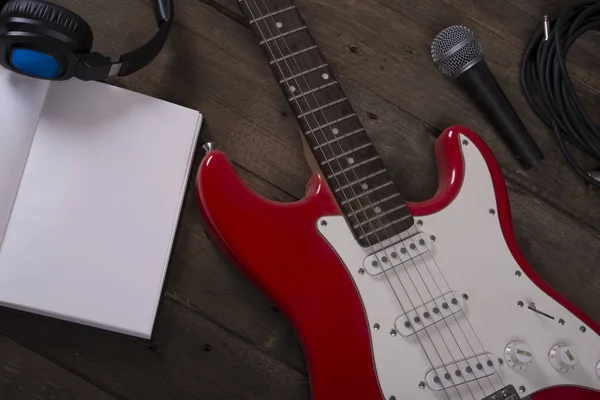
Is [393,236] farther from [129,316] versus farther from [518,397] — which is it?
[129,316]

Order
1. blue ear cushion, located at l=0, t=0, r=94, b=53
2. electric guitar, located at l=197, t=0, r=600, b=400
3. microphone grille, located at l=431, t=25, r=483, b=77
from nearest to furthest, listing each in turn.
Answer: blue ear cushion, located at l=0, t=0, r=94, b=53 → electric guitar, located at l=197, t=0, r=600, b=400 → microphone grille, located at l=431, t=25, r=483, b=77

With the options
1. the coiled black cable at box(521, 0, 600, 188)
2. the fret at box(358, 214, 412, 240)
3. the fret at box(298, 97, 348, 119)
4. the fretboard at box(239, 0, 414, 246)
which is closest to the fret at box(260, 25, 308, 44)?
the fretboard at box(239, 0, 414, 246)

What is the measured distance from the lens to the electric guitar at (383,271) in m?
0.90

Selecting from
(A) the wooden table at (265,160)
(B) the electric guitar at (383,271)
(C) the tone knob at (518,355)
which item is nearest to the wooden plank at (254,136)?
(A) the wooden table at (265,160)

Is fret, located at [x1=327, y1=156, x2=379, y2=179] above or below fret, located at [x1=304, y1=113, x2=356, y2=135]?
below

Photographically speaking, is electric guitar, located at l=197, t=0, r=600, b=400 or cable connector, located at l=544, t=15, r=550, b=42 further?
cable connector, located at l=544, t=15, r=550, b=42

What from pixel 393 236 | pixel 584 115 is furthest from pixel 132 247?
pixel 584 115

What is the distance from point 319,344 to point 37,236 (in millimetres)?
436

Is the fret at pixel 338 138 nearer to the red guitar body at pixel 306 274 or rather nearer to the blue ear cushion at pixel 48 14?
the red guitar body at pixel 306 274

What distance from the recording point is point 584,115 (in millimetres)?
1062

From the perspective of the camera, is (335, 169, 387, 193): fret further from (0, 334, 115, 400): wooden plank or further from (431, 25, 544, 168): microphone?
(0, 334, 115, 400): wooden plank

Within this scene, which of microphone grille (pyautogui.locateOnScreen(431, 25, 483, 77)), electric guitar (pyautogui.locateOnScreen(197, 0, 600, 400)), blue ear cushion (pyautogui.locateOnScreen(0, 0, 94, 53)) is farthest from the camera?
microphone grille (pyautogui.locateOnScreen(431, 25, 483, 77))

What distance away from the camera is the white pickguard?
2.94ft

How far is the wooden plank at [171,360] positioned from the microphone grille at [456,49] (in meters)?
0.56
